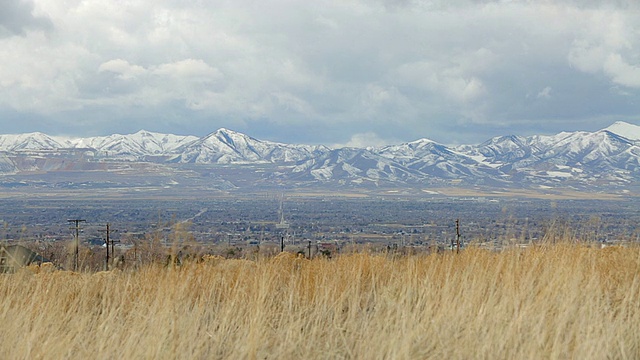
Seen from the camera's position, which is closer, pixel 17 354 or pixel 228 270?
pixel 17 354

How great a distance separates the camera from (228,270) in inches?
414

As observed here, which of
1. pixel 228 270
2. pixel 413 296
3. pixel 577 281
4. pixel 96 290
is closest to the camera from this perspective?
pixel 577 281

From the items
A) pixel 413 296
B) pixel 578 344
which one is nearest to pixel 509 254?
pixel 413 296

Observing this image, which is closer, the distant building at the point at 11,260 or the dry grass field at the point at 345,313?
the dry grass field at the point at 345,313

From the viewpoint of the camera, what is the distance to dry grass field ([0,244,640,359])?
6.29 m

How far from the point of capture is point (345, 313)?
8.29 meters

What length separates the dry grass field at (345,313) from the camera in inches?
248

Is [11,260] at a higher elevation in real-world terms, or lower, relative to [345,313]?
higher

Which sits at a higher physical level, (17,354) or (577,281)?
(577,281)

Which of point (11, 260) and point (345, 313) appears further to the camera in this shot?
point (11, 260)

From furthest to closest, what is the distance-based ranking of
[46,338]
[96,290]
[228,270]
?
[228,270]
[96,290]
[46,338]

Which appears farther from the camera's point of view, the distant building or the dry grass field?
the distant building

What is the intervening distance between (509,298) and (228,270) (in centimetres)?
454

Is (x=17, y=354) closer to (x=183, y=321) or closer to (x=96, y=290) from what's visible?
(x=183, y=321)
